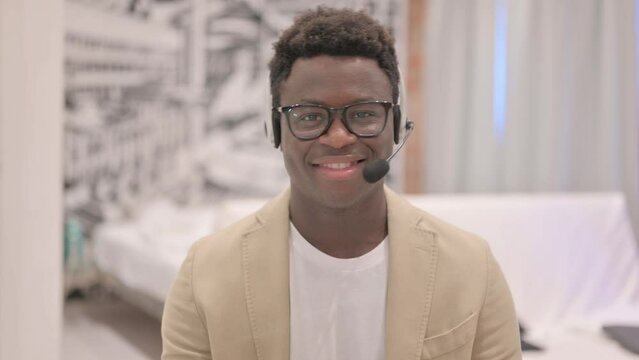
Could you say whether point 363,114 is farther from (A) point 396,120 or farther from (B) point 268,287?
(B) point 268,287

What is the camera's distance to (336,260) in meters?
1.04

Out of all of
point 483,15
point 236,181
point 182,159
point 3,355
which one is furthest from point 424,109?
point 3,355

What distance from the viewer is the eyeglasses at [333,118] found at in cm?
95

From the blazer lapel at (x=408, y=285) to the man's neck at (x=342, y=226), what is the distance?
0.12ft

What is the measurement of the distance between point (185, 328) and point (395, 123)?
451 mm

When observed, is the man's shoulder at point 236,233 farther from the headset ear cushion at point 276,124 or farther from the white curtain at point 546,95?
the white curtain at point 546,95

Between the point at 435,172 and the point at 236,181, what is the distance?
3.90ft

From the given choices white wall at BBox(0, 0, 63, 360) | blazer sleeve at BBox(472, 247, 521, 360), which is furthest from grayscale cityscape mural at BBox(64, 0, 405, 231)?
blazer sleeve at BBox(472, 247, 521, 360)

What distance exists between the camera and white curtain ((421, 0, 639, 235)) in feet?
10.9

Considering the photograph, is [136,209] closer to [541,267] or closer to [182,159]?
[182,159]

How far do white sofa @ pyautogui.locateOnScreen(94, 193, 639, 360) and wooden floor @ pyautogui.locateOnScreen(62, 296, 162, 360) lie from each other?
0.96 feet

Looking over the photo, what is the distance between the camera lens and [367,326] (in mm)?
1032

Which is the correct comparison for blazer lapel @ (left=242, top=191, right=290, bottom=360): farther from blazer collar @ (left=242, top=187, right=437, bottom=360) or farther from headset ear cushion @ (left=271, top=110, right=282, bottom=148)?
headset ear cushion @ (left=271, top=110, right=282, bottom=148)

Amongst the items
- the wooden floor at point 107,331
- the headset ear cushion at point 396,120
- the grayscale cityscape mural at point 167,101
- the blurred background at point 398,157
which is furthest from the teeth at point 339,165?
the grayscale cityscape mural at point 167,101
